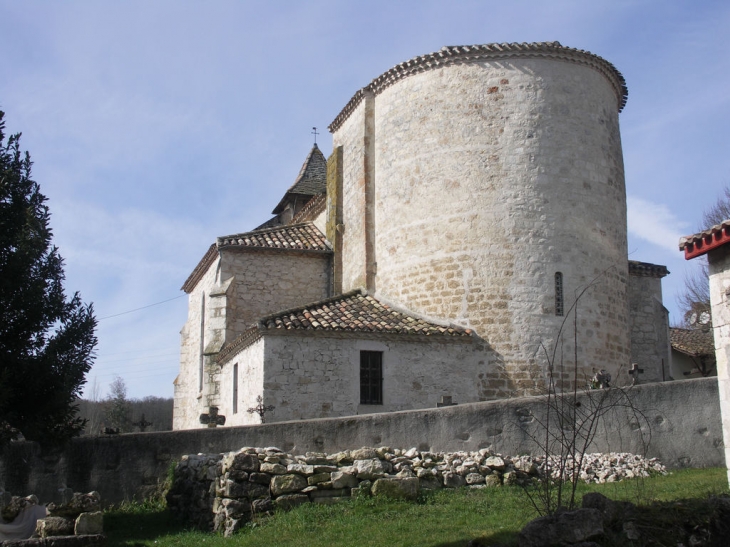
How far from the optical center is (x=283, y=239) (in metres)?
23.9

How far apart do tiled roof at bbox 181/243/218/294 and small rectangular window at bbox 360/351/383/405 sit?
308 inches

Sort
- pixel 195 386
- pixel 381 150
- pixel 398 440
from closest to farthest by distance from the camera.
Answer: pixel 398 440
pixel 381 150
pixel 195 386

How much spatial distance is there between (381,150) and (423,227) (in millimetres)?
2741

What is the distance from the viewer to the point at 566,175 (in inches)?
757

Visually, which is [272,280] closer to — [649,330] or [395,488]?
[649,330]

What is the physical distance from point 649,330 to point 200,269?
14085mm

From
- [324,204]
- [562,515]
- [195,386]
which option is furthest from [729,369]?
[195,386]

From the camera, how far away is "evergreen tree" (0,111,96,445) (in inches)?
455

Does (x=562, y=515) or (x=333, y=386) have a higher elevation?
(x=333, y=386)

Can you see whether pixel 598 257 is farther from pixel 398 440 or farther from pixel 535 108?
pixel 398 440

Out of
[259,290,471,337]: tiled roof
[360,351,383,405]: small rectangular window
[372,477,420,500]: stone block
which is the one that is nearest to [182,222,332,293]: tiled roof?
[259,290,471,337]: tiled roof

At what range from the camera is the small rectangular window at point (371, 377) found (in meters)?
18.0

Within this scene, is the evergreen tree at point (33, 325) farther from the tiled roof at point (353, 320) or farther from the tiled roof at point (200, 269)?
the tiled roof at point (200, 269)

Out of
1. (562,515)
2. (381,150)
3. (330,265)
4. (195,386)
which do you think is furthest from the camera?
(195,386)
